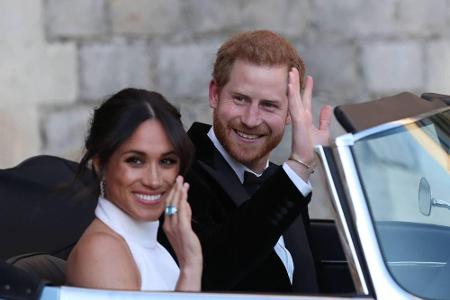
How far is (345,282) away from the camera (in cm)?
453

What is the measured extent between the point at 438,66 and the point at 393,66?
0.27m

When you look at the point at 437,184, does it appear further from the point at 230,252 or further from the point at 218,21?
the point at 218,21

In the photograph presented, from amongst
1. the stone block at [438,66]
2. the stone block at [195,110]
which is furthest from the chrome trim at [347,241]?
the stone block at [438,66]

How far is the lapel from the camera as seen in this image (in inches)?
158

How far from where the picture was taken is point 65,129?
23.3 feet

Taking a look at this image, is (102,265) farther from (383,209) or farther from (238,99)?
(238,99)

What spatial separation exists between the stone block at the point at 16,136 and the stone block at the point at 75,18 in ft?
1.46

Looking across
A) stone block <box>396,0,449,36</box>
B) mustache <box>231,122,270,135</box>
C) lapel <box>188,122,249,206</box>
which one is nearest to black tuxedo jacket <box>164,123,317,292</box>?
lapel <box>188,122,249,206</box>

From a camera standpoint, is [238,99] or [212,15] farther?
[212,15]

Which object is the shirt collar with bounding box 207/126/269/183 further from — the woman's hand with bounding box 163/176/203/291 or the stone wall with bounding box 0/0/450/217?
the stone wall with bounding box 0/0/450/217

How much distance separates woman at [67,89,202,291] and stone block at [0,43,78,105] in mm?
3448

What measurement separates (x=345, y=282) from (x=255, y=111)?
2.57 ft

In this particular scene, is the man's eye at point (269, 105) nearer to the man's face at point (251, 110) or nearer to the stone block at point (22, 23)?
the man's face at point (251, 110)

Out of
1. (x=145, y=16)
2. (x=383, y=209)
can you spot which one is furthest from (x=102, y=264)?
(x=145, y=16)
